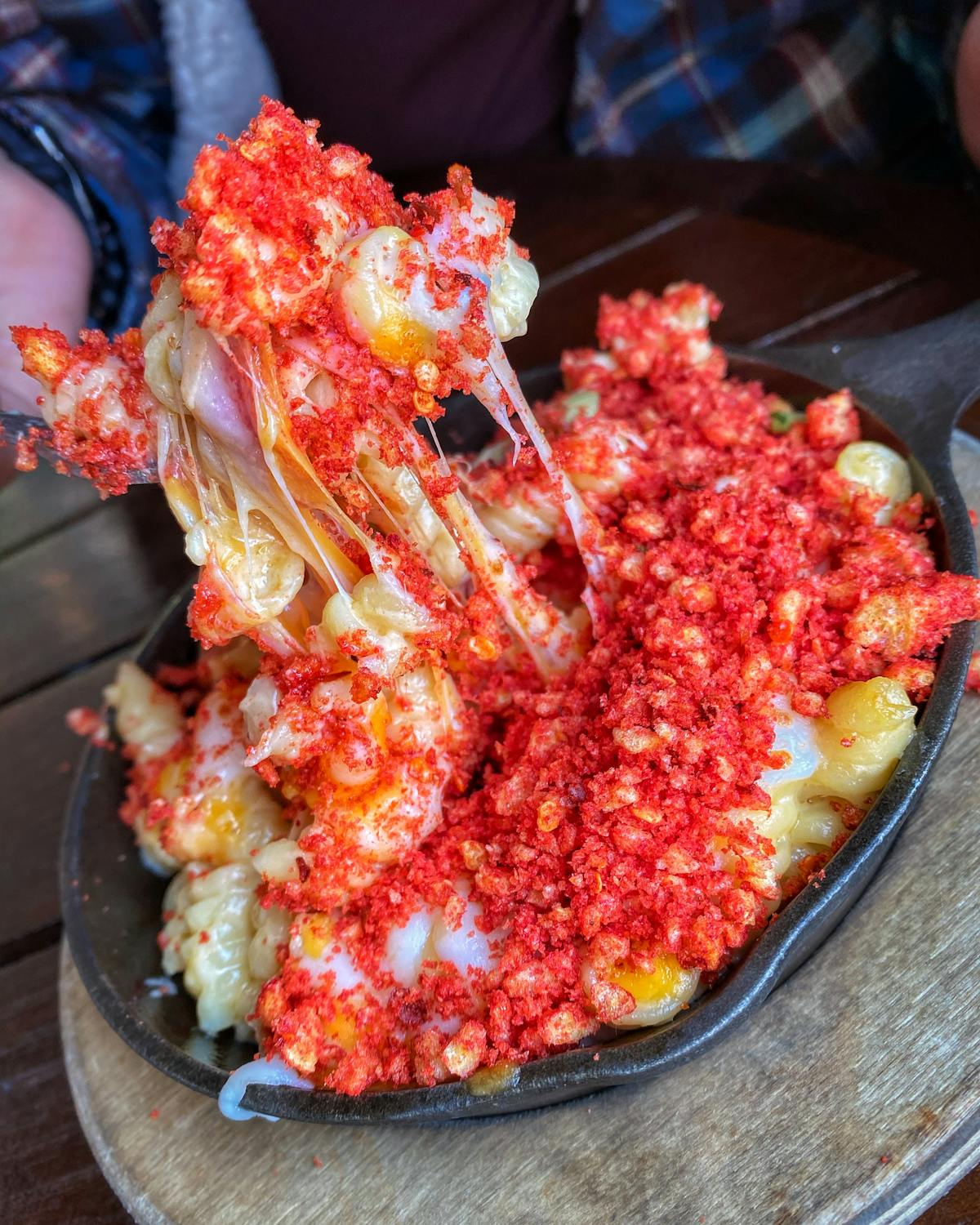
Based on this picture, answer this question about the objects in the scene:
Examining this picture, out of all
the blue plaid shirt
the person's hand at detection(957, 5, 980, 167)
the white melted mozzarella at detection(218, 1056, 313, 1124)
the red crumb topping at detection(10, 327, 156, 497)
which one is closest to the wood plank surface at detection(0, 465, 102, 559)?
the blue plaid shirt

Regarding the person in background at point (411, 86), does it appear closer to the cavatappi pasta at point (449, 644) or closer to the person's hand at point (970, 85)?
the person's hand at point (970, 85)

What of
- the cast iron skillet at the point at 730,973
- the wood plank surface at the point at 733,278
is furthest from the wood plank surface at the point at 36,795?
the wood plank surface at the point at 733,278

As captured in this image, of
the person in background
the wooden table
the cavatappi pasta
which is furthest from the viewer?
the person in background

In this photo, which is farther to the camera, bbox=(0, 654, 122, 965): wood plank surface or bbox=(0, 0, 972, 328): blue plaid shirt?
bbox=(0, 0, 972, 328): blue plaid shirt

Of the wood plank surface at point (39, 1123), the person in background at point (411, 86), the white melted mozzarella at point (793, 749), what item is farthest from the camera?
the person in background at point (411, 86)

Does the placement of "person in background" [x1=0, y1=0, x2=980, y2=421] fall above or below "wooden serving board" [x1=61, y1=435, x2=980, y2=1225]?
above

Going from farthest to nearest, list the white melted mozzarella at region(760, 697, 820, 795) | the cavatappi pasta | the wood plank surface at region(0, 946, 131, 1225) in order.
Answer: the wood plank surface at region(0, 946, 131, 1225)
the white melted mozzarella at region(760, 697, 820, 795)
the cavatappi pasta

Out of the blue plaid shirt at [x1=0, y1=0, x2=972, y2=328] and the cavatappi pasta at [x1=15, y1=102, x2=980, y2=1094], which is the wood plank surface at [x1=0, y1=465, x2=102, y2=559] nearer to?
the blue plaid shirt at [x1=0, y1=0, x2=972, y2=328]
